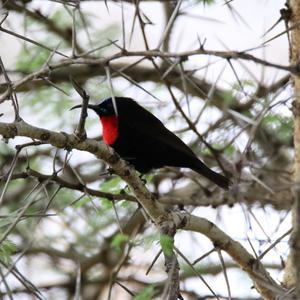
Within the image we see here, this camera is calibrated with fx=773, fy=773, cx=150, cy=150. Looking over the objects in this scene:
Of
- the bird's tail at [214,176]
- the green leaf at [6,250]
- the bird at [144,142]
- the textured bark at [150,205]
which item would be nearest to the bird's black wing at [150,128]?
the bird at [144,142]

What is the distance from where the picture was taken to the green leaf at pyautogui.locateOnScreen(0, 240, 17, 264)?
281 centimetres

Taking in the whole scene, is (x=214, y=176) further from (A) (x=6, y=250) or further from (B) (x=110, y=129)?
(A) (x=6, y=250)

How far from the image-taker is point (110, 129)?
4488 mm

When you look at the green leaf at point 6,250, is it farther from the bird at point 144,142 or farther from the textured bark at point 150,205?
the bird at point 144,142

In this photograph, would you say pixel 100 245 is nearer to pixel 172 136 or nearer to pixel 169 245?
pixel 172 136

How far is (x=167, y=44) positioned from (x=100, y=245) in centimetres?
156

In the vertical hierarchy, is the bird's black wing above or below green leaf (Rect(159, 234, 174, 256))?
above

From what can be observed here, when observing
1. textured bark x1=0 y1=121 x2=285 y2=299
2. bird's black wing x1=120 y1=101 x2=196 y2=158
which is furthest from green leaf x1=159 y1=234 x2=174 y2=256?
bird's black wing x1=120 y1=101 x2=196 y2=158

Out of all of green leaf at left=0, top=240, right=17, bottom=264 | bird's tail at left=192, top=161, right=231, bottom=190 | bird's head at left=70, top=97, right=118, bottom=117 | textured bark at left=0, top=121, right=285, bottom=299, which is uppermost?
bird's head at left=70, top=97, right=118, bottom=117

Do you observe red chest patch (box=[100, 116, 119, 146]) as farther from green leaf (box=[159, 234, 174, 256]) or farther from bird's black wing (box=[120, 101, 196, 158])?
green leaf (box=[159, 234, 174, 256])

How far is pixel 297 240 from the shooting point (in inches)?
81.0

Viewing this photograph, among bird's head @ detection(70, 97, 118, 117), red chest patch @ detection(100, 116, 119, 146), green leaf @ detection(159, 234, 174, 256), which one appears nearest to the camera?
green leaf @ detection(159, 234, 174, 256)

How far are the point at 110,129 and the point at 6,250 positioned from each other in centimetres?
162

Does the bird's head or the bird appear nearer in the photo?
the bird
